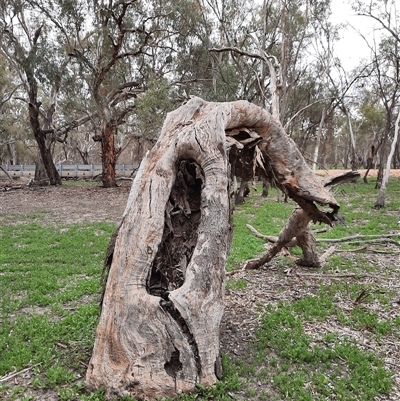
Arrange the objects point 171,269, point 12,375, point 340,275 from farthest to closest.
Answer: point 340,275 < point 171,269 < point 12,375

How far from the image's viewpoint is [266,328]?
4.16 meters

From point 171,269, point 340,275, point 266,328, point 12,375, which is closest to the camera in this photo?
point 12,375

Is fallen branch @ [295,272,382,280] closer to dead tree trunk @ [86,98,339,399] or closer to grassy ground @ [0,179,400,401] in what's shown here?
grassy ground @ [0,179,400,401]

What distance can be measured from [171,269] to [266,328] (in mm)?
1395

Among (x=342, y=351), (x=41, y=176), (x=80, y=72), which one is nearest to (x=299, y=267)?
(x=342, y=351)

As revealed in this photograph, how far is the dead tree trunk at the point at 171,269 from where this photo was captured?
2.79 m

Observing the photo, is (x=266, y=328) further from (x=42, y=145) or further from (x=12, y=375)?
(x=42, y=145)

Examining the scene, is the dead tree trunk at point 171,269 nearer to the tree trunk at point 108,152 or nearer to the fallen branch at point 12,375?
the fallen branch at point 12,375

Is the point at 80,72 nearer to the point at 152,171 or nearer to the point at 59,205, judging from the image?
the point at 59,205

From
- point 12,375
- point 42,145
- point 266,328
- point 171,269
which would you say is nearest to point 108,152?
point 42,145

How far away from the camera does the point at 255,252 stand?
8.00 m

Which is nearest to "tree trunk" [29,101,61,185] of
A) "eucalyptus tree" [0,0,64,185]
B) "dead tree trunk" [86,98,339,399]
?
"eucalyptus tree" [0,0,64,185]

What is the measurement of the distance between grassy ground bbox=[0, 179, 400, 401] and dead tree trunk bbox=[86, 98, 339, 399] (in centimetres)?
24

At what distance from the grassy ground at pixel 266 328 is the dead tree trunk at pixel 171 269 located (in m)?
0.24
